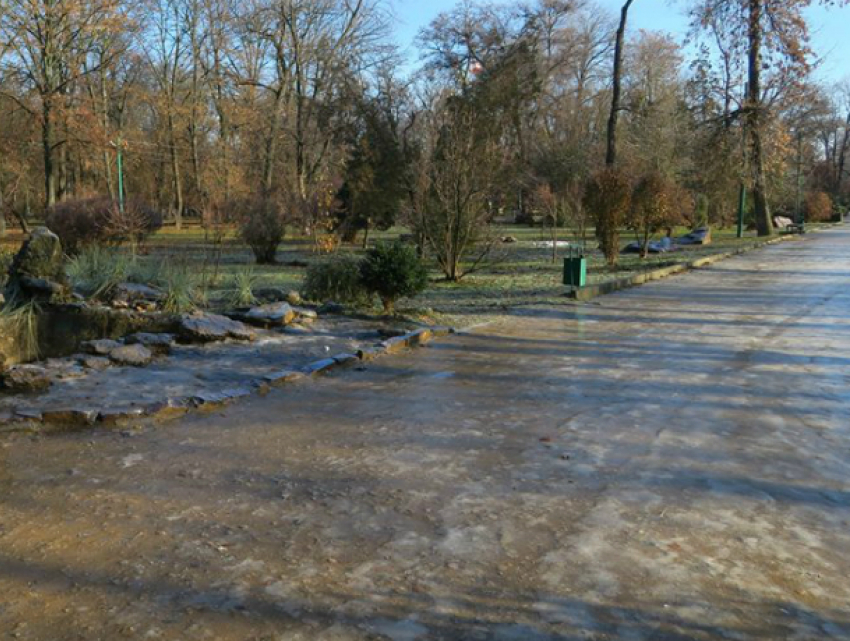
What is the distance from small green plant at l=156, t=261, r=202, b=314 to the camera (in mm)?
10547

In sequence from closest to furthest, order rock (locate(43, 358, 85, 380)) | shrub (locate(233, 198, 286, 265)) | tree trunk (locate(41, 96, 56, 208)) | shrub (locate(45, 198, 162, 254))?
rock (locate(43, 358, 85, 380)), shrub (locate(45, 198, 162, 254)), shrub (locate(233, 198, 286, 265)), tree trunk (locate(41, 96, 56, 208))

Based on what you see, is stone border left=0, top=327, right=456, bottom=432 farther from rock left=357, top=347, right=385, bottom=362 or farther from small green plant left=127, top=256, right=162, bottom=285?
small green plant left=127, top=256, right=162, bottom=285

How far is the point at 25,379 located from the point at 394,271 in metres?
5.39

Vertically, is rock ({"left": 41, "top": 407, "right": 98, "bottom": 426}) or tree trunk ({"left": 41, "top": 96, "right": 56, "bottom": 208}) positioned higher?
tree trunk ({"left": 41, "top": 96, "right": 56, "bottom": 208})

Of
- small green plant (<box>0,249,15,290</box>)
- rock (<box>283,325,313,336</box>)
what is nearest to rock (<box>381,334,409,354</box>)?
rock (<box>283,325,313,336</box>)

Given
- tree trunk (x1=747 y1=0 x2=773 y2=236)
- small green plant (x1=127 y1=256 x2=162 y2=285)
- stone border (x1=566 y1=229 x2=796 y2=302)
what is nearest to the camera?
small green plant (x1=127 y1=256 x2=162 y2=285)

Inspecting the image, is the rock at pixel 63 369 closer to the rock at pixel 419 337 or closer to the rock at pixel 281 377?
the rock at pixel 281 377

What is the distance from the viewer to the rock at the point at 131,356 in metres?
Answer: 7.71

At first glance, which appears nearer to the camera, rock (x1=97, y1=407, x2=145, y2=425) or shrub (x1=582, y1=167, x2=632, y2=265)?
rock (x1=97, y1=407, x2=145, y2=425)

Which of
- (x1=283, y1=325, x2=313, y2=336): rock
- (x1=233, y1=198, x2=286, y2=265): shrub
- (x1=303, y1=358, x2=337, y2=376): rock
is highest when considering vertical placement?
(x1=233, y1=198, x2=286, y2=265): shrub

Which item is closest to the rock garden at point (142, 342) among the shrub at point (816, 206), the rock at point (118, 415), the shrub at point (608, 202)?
the rock at point (118, 415)

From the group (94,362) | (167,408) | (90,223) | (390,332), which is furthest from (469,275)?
(167,408)

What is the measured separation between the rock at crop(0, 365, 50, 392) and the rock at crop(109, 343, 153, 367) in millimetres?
767

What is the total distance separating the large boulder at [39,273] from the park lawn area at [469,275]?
1900 mm
